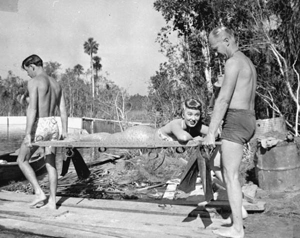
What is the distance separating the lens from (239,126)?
342 cm

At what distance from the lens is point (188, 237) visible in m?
3.64

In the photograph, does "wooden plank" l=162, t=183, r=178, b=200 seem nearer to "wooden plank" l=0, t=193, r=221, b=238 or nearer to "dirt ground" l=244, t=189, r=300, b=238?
"wooden plank" l=0, t=193, r=221, b=238

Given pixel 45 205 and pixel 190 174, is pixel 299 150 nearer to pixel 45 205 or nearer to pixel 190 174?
pixel 190 174

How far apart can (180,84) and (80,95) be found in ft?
109

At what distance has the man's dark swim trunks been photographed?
341cm

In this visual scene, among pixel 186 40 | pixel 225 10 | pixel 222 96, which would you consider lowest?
pixel 222 96

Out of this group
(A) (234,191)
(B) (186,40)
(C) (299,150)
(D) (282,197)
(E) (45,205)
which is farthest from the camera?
(B) (186,40)

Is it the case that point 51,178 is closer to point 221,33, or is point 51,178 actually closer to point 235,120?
point 235,120

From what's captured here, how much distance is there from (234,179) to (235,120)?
586 millimetres

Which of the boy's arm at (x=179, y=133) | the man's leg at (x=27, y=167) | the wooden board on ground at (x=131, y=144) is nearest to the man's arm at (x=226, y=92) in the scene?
the wooden board on ground at (x=131, y=144)

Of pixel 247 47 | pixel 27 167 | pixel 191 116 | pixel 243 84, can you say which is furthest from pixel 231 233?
pixel 247 47

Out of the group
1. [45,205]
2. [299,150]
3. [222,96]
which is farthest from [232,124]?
[299,150]

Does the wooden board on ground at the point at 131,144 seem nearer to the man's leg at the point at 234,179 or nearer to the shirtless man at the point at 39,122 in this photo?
the shirtless man at the point at 39,122

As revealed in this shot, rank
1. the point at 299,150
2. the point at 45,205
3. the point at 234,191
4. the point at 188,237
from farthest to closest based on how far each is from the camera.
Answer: the point at 299,150 → the point at 45,205 → the point at 188,237 → the point at 234,191
